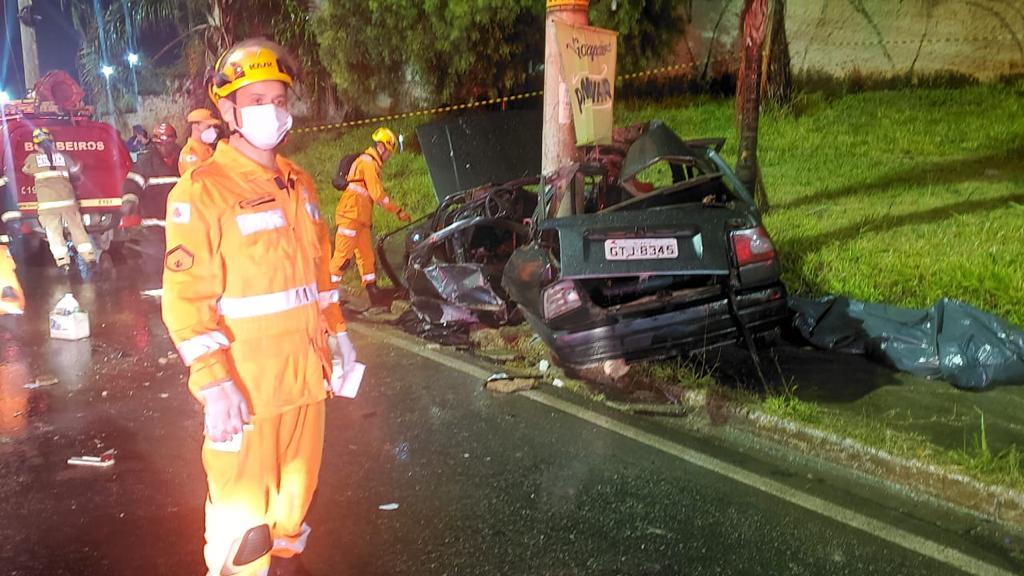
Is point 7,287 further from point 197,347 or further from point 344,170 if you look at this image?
point 197,347

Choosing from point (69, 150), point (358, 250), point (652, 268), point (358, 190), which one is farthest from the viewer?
point (69, 150)

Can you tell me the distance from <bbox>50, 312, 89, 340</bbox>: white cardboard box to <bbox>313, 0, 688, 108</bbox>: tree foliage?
8541 mm

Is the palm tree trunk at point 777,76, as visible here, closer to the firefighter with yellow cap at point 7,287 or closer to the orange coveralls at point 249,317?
the firefighter with yellow cap at point 7,287

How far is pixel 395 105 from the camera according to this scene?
1831 centimetres

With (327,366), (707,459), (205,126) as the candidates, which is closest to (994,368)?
(707,459)

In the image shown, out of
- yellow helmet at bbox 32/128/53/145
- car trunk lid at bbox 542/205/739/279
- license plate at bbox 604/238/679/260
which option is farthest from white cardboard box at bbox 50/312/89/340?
license plate at bbox 604/238/679/260

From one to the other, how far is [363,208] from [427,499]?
4.55m

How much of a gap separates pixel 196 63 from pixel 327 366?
20538mm

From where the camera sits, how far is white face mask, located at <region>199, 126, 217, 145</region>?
8195mm

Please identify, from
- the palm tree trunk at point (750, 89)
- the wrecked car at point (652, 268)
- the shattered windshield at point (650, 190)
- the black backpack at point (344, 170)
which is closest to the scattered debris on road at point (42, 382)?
the black backpack at point (344, 170)

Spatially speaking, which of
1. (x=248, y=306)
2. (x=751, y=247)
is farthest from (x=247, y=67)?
(x=751, y=247)

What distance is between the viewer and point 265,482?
2654 mm

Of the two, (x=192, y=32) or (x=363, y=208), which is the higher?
(x=192, y=32)

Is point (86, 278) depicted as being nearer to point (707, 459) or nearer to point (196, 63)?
point (707, 459)
